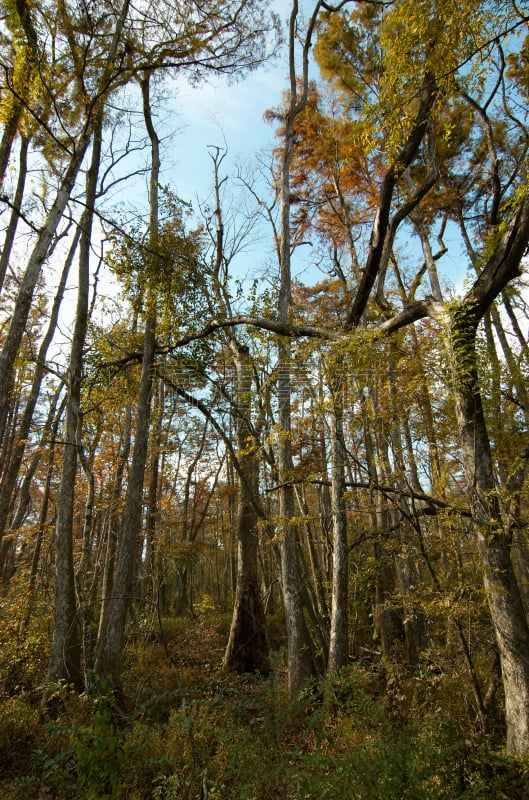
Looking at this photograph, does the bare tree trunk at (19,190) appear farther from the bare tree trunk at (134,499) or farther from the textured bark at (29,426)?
the bare tree trunk at (134,499)

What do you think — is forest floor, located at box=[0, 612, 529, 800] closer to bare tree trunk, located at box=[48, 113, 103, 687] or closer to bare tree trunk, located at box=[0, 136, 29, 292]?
bare tree trunk, located at box=[48, 113, 103, 687]

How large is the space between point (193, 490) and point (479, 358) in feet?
41.6

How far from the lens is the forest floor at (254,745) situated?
232cm

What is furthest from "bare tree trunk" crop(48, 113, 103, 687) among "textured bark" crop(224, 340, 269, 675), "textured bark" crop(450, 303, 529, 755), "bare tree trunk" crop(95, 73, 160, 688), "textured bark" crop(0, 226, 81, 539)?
"textured bark" crop(450, 303, 529, 755)

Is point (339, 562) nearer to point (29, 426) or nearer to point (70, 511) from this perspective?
point (70, 511)

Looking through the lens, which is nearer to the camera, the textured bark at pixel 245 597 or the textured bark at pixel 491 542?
the textured bark at pixel 491 542

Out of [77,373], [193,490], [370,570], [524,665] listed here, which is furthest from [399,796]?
[193,490]

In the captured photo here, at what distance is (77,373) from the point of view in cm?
703

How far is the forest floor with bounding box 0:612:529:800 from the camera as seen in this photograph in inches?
91.5

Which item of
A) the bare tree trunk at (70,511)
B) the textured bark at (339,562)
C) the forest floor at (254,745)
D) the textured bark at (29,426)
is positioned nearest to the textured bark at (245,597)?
the forest floor at (254,745)

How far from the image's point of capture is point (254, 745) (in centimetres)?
312

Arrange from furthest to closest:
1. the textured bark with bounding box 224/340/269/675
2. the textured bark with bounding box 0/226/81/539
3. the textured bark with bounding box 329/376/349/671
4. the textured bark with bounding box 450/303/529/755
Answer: the textured bark with bounding box 224/340/269/675 < the textured bark with bounding box 0/226/81/539 < the textured bark with bounding box 329/376/349/671 < the textured bark with bounding box 450/303/529/755

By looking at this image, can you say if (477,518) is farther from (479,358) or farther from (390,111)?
(390,111)

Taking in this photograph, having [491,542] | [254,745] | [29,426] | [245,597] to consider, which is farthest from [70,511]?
[491,542]
